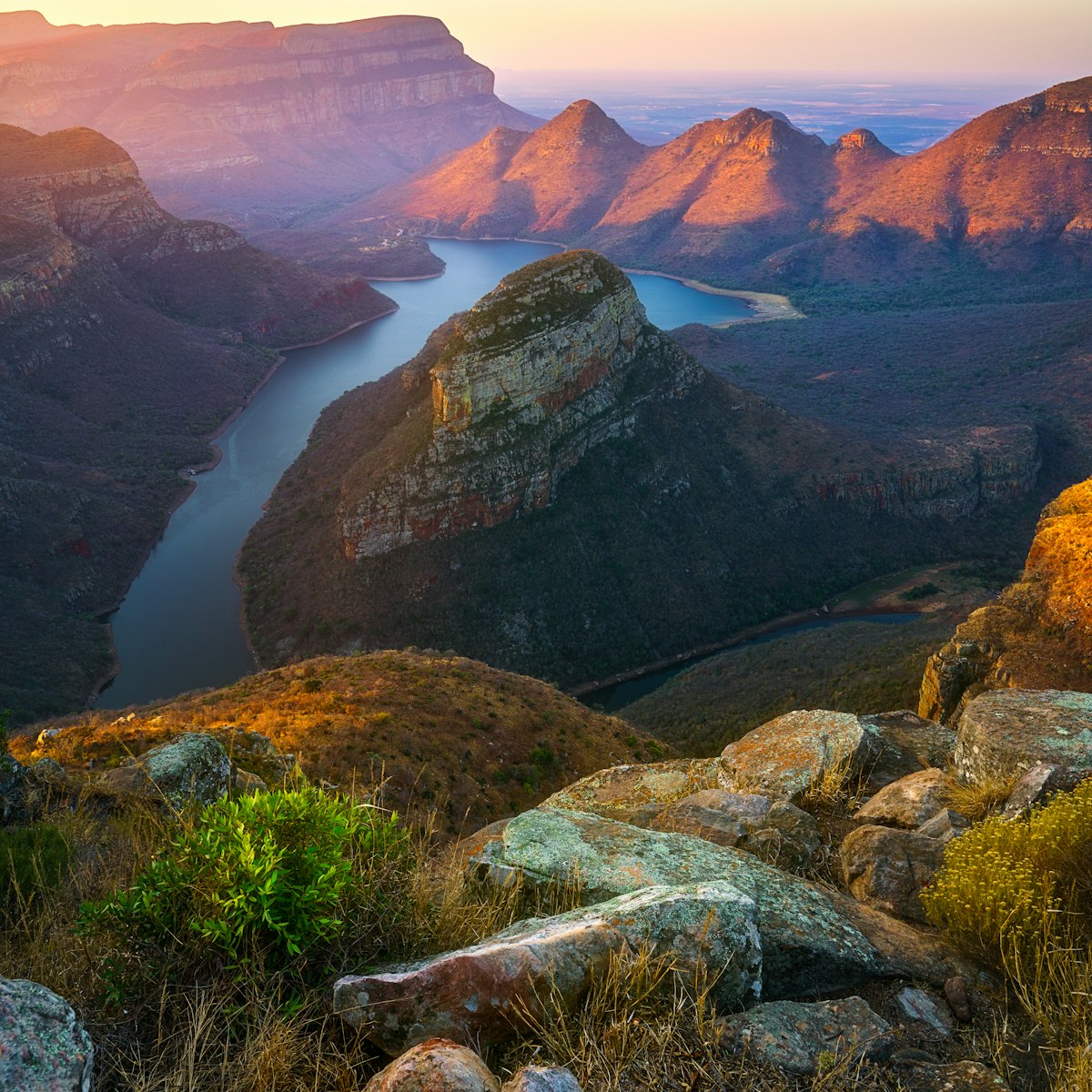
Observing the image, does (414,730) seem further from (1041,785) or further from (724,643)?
(724,643)

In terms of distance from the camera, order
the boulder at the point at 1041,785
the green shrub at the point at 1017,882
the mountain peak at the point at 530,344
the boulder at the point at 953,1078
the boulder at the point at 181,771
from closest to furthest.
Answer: the boulder at the point at 953,1078
the green shrub at the point at 1017,882
the boulder at the point at 1041,785
the boulder at the point at 181,771
the mountain peak at the point at 530,344

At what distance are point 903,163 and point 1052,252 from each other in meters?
55.2

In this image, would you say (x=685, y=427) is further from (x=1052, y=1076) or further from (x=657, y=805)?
(x=1052, y=1076)

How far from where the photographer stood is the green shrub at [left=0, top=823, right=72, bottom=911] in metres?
7.04

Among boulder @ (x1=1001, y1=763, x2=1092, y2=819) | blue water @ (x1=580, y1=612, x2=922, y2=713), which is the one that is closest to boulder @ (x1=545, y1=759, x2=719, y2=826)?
boulder @ (x1=1001, y1=763, x2=1092, y2=819)

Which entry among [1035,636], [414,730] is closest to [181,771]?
[414,730]

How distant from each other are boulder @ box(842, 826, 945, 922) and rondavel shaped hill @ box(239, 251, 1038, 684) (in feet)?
154

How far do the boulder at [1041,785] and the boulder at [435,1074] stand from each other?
6388 millimetres

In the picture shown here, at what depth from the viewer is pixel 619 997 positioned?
17.3ft

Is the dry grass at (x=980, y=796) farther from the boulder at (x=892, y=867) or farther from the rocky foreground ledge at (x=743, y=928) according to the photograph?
the boulder at (x=892, y=867)

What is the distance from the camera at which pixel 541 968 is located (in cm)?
519

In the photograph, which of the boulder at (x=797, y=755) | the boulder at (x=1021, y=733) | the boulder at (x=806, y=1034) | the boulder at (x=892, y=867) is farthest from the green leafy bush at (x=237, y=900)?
the boulder at (x=1021, y=733)

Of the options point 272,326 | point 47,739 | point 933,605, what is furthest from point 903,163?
point 47,739

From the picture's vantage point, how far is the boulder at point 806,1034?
5.00 metres
